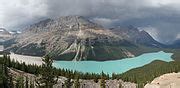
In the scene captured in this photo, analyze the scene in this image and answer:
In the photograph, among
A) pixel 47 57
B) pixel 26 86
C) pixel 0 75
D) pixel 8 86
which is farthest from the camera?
pixel 26 86

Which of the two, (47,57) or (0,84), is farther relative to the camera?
(0,84)

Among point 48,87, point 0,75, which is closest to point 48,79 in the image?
point 48,87

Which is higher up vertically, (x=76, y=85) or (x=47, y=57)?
(x=47, y=57)

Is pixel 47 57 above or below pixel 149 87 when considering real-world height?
above

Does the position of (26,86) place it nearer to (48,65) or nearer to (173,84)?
(173,84)

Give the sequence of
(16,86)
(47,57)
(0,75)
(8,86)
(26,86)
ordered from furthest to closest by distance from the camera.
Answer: (26,86)
(16,86)
(8,86)
(0,75)
(47,57)

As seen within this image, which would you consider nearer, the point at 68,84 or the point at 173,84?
the point at 173,84

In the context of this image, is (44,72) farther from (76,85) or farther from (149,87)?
(76,85)

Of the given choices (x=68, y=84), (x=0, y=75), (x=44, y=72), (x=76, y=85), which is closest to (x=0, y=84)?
(x=0, y=75)

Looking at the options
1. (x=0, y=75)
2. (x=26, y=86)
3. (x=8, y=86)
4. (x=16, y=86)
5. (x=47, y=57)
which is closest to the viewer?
(x=47, y=57)
